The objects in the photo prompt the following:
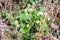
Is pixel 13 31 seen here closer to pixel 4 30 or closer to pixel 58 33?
pixel 4 30

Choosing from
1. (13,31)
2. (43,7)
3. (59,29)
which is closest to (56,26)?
(59,29)

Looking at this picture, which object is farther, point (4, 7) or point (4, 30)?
point (4, 7)

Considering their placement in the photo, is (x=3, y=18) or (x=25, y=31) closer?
(x=25, y=31)

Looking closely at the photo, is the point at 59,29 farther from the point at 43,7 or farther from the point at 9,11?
the point at 9,11

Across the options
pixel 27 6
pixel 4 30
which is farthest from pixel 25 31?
pixel 27 6

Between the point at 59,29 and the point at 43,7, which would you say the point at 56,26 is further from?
the point at 43,7

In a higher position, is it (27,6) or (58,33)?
(27,6)

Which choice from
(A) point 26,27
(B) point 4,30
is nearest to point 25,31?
(A) point 26,27

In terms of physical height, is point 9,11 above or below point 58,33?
above
